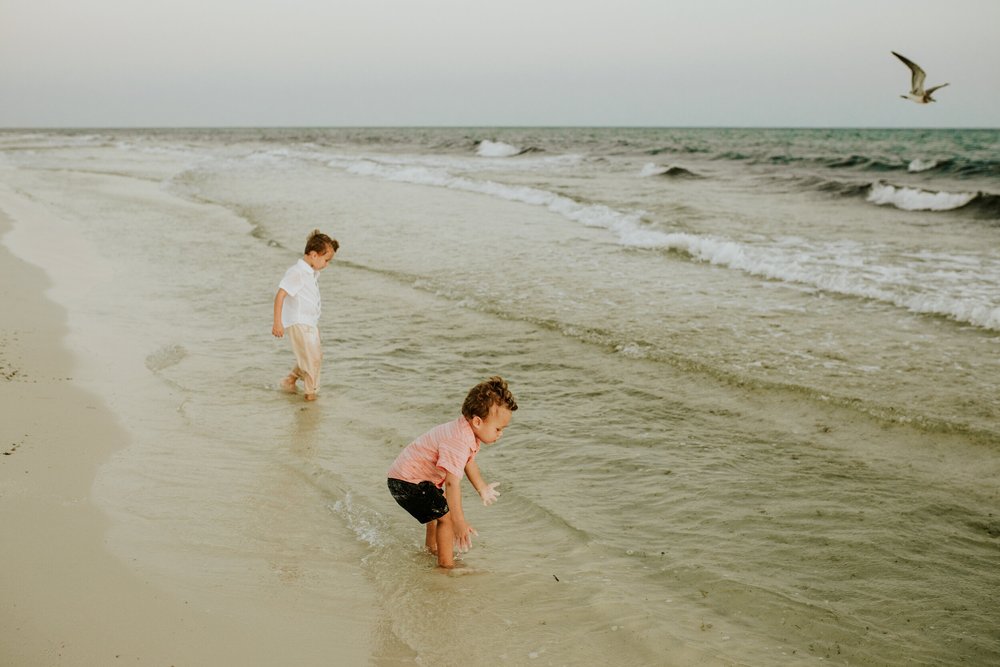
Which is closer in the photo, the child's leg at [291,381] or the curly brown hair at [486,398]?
the curly brown hair at [486,398]

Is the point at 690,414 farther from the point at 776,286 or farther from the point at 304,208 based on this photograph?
the point at 304,208

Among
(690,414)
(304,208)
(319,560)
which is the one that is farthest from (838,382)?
(304,208)

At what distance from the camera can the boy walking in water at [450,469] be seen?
145 inches

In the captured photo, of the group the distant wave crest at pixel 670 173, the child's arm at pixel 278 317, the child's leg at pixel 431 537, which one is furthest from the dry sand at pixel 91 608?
the distant wave crest at pixel 670 173

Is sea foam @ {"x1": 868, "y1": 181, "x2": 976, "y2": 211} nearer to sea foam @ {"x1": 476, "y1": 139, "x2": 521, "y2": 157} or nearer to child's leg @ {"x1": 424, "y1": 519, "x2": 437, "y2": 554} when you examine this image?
child's leg @ {"x1": 424, "y1": 519, "x2": 437, "y2": 554}

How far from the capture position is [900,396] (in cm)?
626

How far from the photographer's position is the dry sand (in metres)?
2.90

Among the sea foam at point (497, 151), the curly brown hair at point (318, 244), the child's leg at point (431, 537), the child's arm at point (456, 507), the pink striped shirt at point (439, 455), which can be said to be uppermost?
the sea foam at point (497, 151)

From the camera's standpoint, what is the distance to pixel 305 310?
6340 mm

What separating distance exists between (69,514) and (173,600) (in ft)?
3.31

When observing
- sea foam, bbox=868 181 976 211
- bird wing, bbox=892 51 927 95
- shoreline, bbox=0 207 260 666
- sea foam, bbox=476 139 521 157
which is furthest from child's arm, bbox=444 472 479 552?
sea foam, bbox=476 139 521 157

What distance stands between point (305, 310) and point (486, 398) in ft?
10.2

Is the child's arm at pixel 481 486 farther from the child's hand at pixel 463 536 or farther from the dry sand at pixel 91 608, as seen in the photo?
the dry sand at pixel 91 608

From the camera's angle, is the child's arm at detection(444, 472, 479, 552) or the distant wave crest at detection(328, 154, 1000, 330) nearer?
the child's arm at detection(444, 472, 479, 552)
